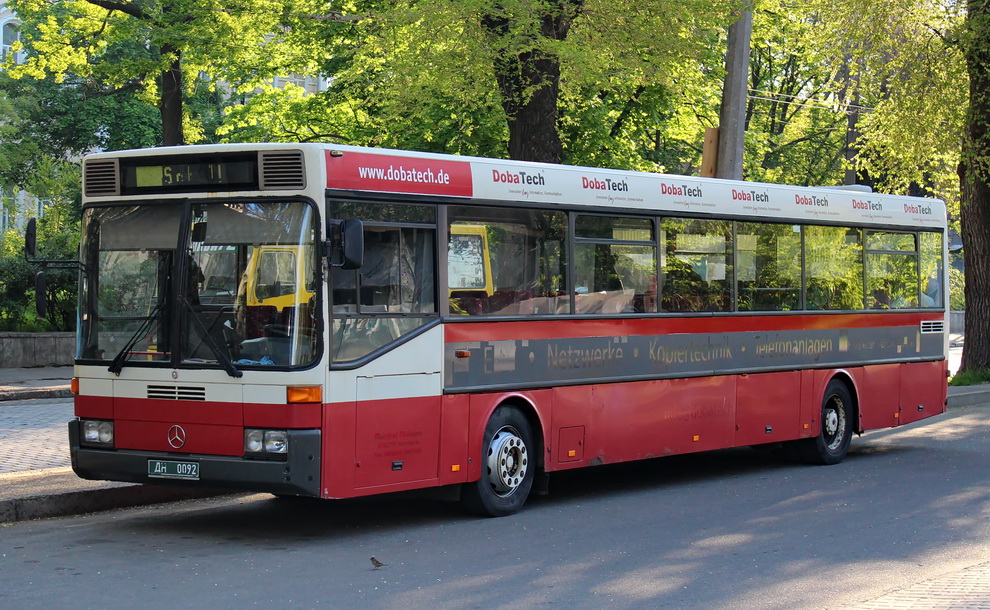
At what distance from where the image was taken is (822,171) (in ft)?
154

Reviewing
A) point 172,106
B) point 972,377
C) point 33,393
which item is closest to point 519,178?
point 33,393

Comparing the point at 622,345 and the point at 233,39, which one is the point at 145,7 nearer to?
the point at 233,39

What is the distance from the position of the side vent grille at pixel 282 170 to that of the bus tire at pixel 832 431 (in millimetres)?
8025

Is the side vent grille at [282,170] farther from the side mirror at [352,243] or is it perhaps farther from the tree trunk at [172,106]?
the tree trunk at [172,106]

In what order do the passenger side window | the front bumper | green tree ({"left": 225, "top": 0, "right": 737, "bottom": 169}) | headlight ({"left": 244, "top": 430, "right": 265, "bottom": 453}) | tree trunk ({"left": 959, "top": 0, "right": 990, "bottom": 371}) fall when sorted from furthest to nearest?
tree trunk ({"left": 959, "top": 0, "right": 990, "bottom": 371}), green tree ({"left": 225, "top": 0, "right": 737, "bottom": 169}), the passenger side window, headlight ({"left": 244, "top": 430, "right": 265, "bottom": 453}), the front bumper

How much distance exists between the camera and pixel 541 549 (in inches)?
378

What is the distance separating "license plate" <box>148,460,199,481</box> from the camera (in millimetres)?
9750

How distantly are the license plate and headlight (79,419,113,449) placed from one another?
47 centimetres

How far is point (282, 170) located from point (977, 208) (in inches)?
817

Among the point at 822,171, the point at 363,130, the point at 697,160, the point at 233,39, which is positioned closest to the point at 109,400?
the point at 233,39

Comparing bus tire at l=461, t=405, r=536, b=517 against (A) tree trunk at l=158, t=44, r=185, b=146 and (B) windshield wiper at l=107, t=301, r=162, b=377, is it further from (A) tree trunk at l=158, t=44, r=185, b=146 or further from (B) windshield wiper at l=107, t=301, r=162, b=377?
(A) tree trunk at l=158, t=44, r=185, b=146

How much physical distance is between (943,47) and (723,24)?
8.69 metres

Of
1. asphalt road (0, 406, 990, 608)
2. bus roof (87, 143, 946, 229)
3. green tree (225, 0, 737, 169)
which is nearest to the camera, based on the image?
asphalt road (0, 406, 990, 608)

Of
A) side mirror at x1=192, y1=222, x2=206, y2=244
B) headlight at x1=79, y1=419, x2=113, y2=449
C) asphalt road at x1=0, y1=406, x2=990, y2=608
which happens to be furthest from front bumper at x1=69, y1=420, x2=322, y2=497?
side mirror at x1=192, y1=222, x2=206, y2=244
